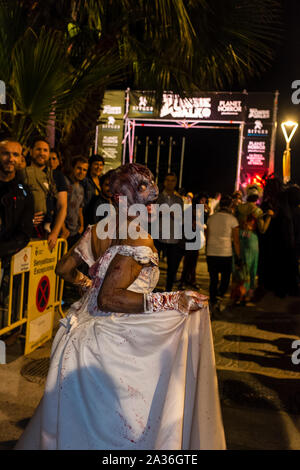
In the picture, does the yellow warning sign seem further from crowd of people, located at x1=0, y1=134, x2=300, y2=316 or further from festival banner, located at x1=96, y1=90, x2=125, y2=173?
festival banner, located at x1=96, y1=90, x2=125, y2=173

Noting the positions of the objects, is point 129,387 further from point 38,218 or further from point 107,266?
point 38,218

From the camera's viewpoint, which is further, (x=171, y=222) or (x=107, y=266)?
(x=171, y=222)

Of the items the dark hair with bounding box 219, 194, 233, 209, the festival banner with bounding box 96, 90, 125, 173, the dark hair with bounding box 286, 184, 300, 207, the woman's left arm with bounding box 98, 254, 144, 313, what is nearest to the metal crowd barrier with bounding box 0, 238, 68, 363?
the woman's left arm with bounding box 98, 254, 144, 313

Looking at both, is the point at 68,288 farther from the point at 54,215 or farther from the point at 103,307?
the point at 103,307

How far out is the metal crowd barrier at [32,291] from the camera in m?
4.85

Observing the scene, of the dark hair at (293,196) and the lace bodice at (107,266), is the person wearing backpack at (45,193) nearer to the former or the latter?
the lace bodice at (107,266)

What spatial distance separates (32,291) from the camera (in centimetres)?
507

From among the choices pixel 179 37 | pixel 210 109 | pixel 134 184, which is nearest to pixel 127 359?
pixel 134 184

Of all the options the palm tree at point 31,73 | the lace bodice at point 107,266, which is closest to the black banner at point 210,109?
the palm tree at point 31,73

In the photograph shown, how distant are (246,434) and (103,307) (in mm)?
1858

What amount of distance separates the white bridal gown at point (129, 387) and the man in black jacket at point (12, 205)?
7.20 ft

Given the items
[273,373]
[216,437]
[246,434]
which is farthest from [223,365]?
[216,437]

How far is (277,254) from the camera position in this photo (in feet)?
30.2

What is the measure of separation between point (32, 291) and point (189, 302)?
2929 mm
